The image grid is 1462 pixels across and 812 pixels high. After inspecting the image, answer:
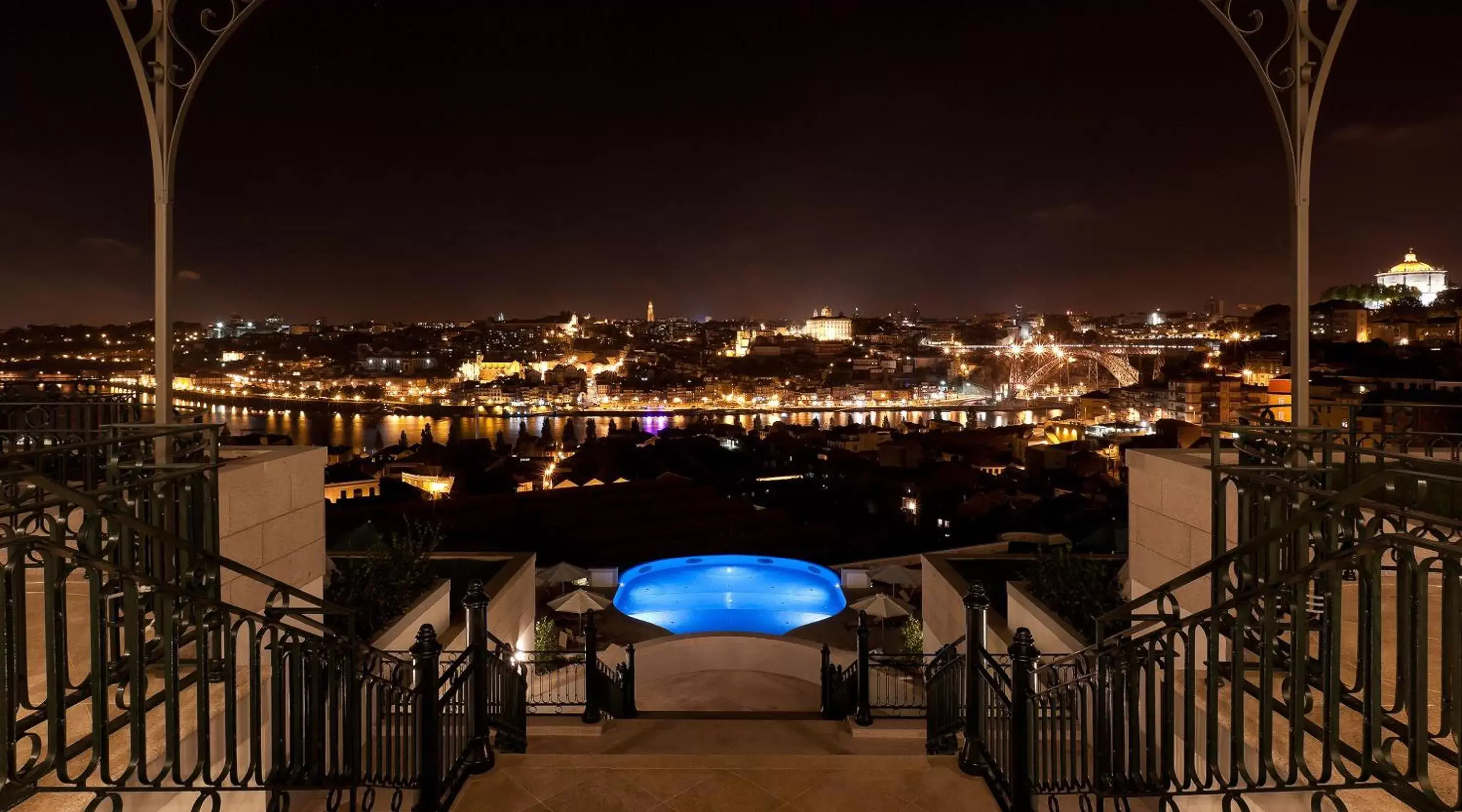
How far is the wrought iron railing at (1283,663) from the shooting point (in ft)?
7.18

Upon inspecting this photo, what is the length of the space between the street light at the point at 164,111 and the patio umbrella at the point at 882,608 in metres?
9.81

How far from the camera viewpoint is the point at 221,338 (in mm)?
110000

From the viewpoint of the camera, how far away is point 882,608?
1232 centimetres

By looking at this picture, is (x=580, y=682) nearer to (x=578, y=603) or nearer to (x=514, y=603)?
(x=578, y=603)

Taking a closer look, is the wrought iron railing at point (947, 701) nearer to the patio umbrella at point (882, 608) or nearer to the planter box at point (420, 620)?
the planter box at point (420, 620)

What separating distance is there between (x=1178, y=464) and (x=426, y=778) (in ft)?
14.8

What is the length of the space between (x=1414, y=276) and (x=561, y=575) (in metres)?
89.9

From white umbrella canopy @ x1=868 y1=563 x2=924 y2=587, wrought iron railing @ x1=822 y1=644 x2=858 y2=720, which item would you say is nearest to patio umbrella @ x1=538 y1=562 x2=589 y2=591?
white umbrella canopy @ x1=868 y1=563 x2=924 y2=587

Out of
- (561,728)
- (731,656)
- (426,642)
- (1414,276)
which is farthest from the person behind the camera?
(1414,276)

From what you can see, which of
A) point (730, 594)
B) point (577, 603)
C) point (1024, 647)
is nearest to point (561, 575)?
point (577, 603)

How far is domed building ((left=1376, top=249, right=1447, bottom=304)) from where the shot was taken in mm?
70938

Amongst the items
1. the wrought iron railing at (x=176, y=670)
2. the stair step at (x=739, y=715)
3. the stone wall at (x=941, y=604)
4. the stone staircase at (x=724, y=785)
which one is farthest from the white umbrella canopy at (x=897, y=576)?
the wrought iron railing at (x=176, y=670)

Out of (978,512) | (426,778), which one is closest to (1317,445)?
(426,778)

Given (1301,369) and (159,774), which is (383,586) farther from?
(1301,369)
